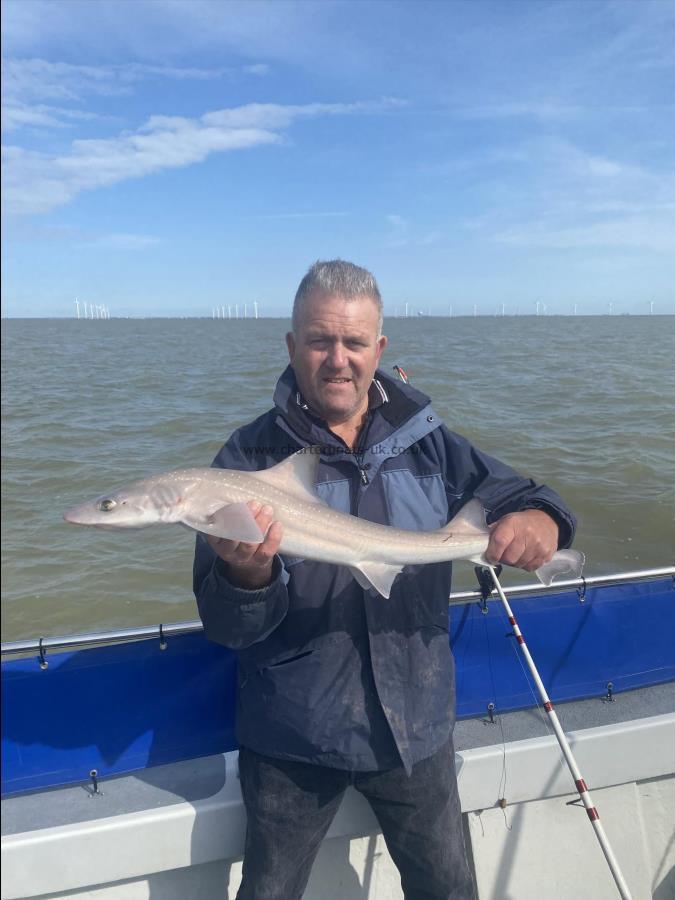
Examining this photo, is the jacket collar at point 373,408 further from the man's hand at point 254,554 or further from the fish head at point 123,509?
the fish head at point 123,509

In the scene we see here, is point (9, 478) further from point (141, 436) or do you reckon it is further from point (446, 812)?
point (446, 812)

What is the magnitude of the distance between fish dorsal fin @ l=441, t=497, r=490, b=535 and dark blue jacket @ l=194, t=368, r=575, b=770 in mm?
131

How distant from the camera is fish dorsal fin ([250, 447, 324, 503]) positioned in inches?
102

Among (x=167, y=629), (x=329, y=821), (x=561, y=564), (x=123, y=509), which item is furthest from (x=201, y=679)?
(x=561, y=564)

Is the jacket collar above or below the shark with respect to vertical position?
above

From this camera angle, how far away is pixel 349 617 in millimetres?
2631

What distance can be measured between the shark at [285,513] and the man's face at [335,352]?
1.08 ft

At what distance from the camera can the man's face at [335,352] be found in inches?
110

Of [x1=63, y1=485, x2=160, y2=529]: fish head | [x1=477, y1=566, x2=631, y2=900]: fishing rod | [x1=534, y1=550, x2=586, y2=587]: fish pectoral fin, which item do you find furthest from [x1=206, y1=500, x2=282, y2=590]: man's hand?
[x1=534, y1=550, x2=586, y2=587]: fish pectoral fin

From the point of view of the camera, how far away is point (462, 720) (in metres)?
3.61

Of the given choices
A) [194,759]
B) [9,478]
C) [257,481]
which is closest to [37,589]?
[9,478]

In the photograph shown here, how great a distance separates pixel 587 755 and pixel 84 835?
2.46 meters

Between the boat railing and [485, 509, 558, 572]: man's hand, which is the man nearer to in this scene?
[485, 509, 558, 572]: man's hand

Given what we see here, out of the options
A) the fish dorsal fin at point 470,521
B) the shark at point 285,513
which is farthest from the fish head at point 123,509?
the fish dorsal fin at point 470,521
